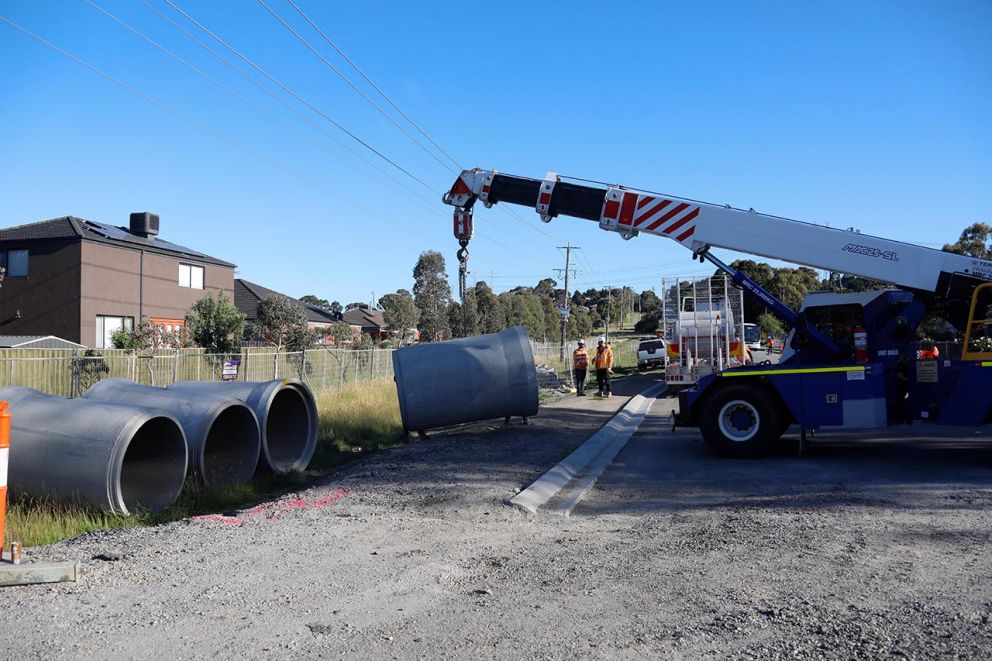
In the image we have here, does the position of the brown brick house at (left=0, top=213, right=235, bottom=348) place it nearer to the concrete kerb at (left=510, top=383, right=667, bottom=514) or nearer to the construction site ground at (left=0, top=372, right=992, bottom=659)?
the concrete kerb at (left=510, top=383, right=667, bottom=514)

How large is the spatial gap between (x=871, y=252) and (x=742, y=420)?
291 centimetres

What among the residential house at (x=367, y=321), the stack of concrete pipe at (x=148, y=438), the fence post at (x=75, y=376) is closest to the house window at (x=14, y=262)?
the fence post at (x=75, y=376)

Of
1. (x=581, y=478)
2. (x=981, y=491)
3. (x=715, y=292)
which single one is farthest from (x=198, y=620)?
(x=715, y=292)

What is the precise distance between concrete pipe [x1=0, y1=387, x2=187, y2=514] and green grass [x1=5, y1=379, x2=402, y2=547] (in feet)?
0.45

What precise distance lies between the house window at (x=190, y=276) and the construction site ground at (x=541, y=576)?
31625mm

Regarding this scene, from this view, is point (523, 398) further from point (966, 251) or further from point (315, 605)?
point (966, 251)

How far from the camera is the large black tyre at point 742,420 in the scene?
11070mm

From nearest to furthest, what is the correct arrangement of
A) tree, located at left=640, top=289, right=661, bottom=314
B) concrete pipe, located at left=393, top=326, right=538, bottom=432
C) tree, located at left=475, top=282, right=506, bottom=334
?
concrete pipe, located at left=393, top=326, right=538, bottom=432 < tree, located at left=475, top=282, right=506, bottom=334 < tree, located at left=640, top=289, right=661, bottom=314

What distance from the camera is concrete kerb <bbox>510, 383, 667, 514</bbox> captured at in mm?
8461

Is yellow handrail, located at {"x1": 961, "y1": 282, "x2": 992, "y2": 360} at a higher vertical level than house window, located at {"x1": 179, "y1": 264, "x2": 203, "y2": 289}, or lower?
lower

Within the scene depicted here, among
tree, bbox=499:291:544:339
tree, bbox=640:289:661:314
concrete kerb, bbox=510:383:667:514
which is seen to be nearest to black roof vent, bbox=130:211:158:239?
tree, bbox=499:291:544:339

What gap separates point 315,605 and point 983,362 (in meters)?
9.10

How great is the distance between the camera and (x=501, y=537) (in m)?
6.82

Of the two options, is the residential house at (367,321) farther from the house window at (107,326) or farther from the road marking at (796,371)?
the road marking at (796,371)
